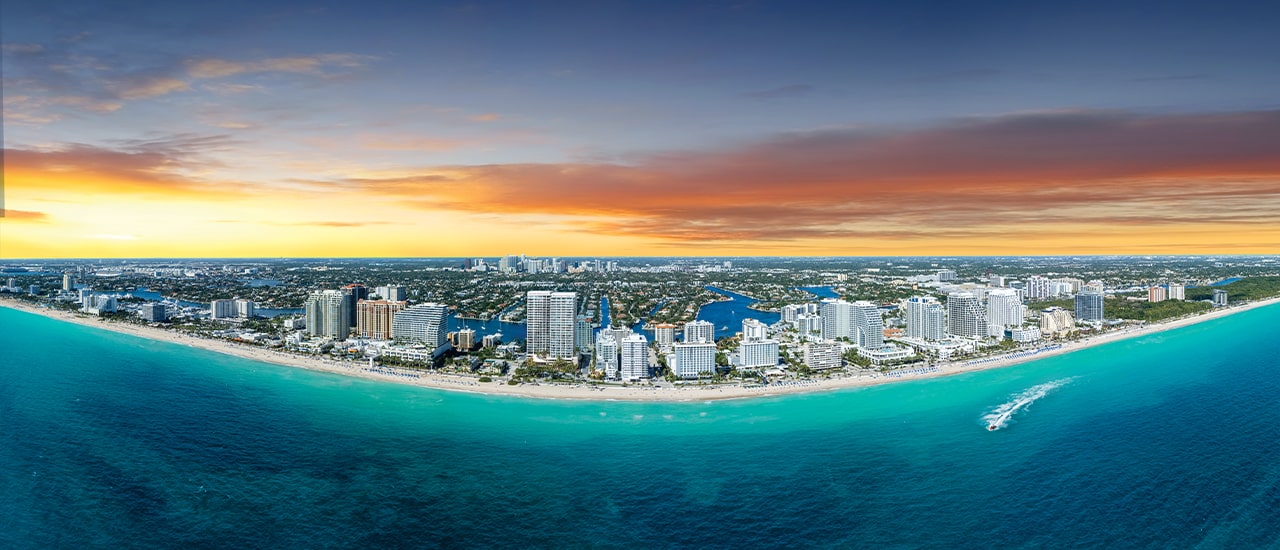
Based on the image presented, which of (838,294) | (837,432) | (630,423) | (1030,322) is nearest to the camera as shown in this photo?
(837,432)

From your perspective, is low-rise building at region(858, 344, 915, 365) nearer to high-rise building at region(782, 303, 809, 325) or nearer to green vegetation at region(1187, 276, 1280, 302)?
high-rise building at region(782, 303, 809, 325)

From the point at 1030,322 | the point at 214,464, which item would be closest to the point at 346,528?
the point at 214,464

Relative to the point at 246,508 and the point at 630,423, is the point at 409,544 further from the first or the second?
the point at 630,423

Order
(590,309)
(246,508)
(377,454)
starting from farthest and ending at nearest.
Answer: (590,309) → (377,454) → (246,508)

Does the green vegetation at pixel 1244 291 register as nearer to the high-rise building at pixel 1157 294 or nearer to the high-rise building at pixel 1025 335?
the high-rise building at pixel 1157 294

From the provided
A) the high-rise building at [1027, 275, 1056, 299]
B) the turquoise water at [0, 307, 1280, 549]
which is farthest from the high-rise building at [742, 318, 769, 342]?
the high-rise building at [1027, 275, 1056, 299]

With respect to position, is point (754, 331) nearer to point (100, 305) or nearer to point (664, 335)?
point (664, 335)

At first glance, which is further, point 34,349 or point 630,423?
point 34,349
